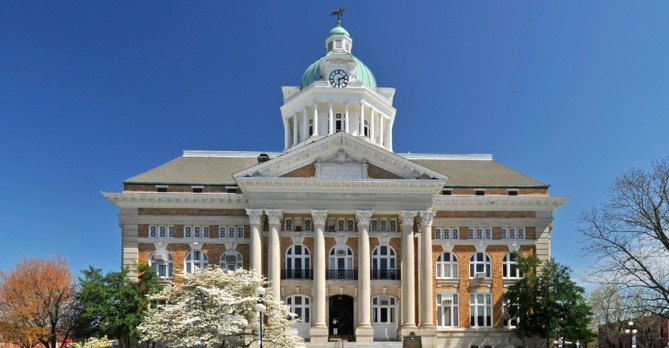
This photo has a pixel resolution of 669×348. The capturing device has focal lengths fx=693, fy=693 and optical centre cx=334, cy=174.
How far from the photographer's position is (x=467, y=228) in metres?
51.3

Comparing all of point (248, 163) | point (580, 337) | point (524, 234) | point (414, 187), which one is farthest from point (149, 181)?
point (580, 337)

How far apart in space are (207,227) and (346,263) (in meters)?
10.4

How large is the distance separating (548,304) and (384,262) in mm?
11485

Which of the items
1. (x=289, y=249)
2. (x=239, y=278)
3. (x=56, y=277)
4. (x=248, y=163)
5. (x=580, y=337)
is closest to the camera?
(x=239, y=278)

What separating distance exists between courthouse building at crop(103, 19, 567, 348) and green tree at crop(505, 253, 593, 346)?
8.39ft

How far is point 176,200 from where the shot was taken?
4959cm

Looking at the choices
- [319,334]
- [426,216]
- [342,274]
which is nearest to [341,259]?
[342,274]

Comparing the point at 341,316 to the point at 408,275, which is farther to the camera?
the point at 341,316

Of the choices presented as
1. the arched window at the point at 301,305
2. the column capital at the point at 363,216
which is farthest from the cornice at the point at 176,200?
the column capital at the point at 363,216

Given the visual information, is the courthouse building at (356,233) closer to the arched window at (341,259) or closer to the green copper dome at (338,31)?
the arched window at (341,259)

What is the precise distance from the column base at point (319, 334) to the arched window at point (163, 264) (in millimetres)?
11424

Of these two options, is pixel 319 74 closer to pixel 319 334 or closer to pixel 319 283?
pixel 319 283

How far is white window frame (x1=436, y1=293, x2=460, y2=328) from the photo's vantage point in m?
50.4

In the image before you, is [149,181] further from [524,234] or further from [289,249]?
[524,234]
